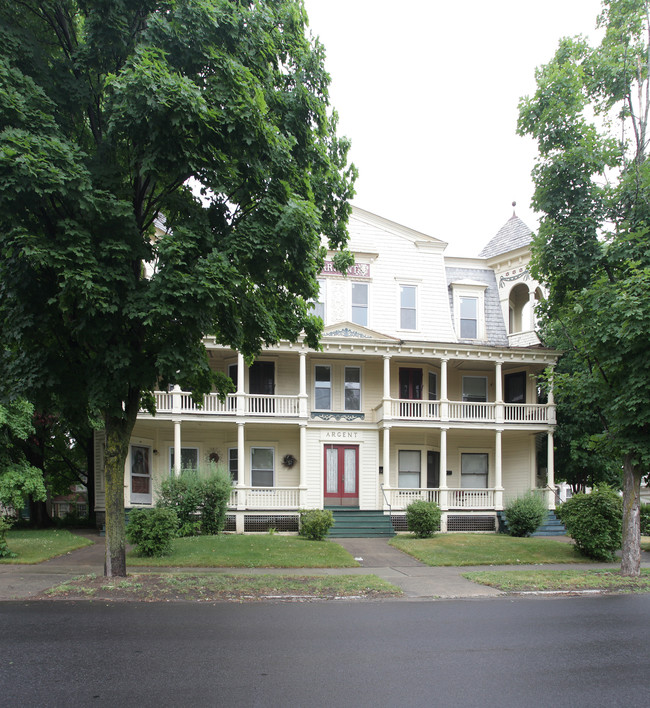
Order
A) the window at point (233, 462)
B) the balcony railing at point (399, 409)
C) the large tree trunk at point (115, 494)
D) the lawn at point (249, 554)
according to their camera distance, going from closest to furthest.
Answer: the large tree trunk at point (115, 494) < the lawn at point (249, 554) < the balcony railing at point (399, 409) < the window at point (233, 462)

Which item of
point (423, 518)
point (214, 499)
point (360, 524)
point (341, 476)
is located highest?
point (341, 476)

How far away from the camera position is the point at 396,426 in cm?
2311

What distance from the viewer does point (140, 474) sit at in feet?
74.5

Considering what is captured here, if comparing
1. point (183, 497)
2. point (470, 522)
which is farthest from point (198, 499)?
point (470, 522)

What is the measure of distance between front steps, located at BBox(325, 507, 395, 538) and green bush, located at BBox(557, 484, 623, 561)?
685 centimetres

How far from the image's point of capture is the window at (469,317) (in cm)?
2542

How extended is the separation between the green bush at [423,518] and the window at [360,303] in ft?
25.5

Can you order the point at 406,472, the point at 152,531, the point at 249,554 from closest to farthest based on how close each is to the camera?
the point at 152,531, the point at 249,554, the point at 406,472

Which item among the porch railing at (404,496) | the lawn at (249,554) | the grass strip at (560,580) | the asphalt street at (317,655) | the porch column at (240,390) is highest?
the porch column at (240,390)

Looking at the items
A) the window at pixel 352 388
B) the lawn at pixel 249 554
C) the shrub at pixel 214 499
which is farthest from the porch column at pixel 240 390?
the lawn at pixel 249 554

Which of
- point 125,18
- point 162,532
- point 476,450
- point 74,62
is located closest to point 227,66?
point 125,18

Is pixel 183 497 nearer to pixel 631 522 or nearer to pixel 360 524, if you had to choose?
pixel 360 524

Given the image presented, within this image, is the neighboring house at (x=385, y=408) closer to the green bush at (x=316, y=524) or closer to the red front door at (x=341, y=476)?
the red front door at (x=341, y=476)

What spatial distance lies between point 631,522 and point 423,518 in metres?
7.56
